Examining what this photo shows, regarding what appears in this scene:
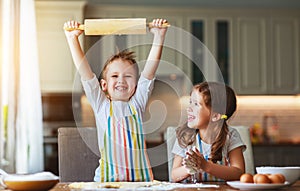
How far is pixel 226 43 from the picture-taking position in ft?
17.8

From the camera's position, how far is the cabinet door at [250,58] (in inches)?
213

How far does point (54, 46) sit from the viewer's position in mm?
5172

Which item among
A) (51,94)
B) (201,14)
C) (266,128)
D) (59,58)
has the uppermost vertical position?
(201,14)

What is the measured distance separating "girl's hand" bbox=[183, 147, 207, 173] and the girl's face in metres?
0.24

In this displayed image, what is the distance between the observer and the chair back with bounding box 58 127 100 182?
2.43 m

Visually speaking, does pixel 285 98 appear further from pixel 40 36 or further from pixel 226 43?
pixel 40 36

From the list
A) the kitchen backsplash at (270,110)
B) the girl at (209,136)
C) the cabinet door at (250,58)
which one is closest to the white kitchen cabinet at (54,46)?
the cabinet door at (250,58)

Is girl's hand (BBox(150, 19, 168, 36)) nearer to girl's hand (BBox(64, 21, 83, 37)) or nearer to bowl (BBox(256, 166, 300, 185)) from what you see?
girl's hand (BBox(64, 21, 83, 37))

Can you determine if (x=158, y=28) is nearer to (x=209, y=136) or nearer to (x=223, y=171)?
(x=209, y=136)

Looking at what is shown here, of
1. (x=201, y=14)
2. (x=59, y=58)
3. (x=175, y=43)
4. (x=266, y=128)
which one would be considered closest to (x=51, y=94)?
(x=59, y=58)

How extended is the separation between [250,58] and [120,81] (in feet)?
11.3

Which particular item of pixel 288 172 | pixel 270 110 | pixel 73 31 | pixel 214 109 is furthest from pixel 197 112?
pixel 270 110

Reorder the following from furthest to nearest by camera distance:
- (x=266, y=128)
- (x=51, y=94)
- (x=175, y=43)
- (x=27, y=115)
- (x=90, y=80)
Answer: (x=266, y=128)
(x=51, y=94)
(x=27, y=115)
(x=175, y=43)
(x=90, y=80)

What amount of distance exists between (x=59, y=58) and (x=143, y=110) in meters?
3.12
